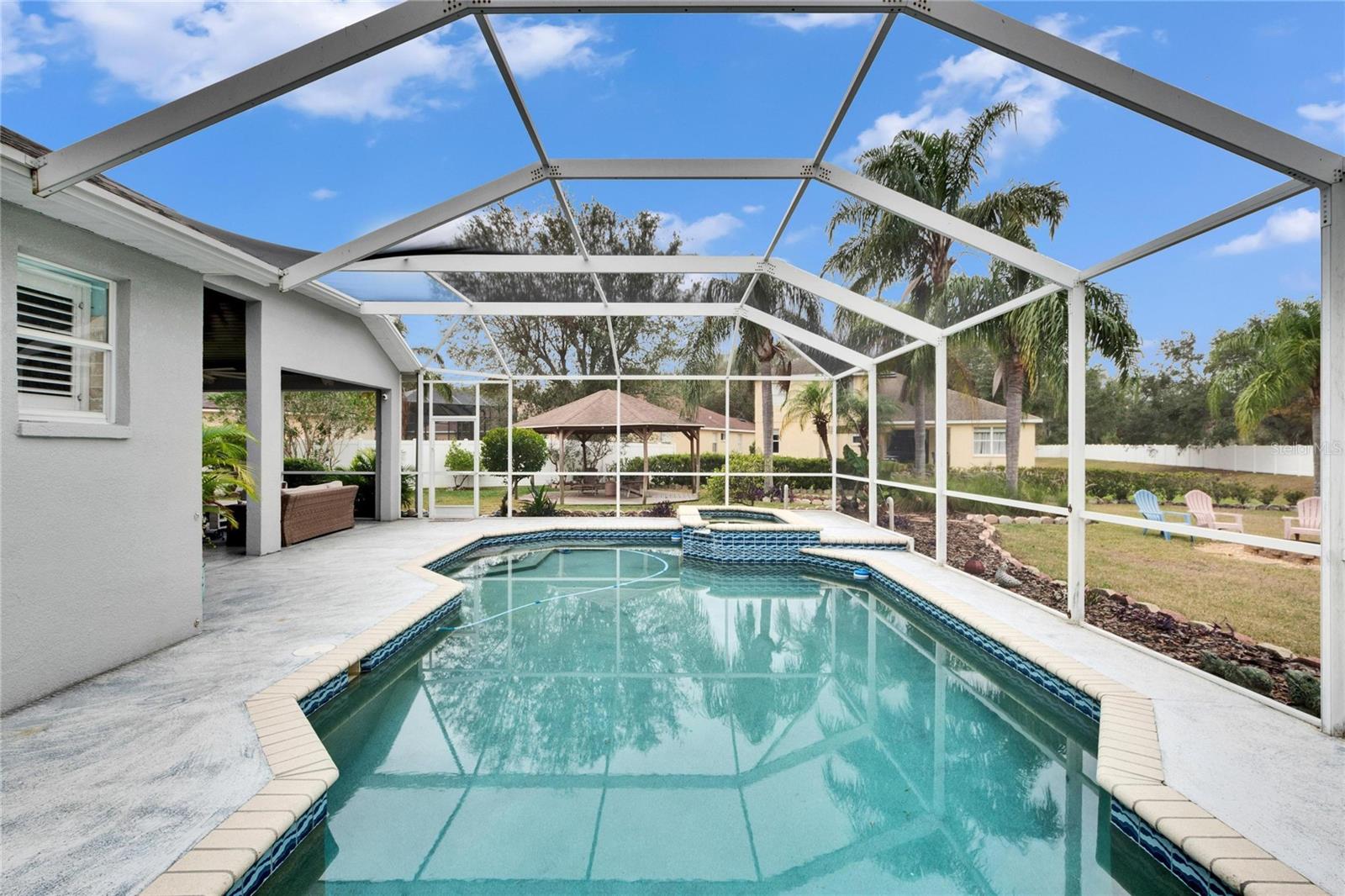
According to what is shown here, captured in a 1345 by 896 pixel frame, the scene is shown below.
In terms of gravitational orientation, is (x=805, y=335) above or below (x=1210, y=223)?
above

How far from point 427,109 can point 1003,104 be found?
7.59m

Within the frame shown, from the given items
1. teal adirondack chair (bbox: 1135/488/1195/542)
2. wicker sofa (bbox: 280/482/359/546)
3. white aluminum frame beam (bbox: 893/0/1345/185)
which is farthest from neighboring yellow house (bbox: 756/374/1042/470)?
wicker sofa (bbox: 280/482/359/546)

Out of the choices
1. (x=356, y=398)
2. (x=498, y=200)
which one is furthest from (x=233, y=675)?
(x=356, y=398)

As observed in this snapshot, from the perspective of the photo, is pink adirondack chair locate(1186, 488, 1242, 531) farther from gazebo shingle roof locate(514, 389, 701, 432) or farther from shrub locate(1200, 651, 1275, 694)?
gazebo shingle roof locate(514, 389, 701, 432)

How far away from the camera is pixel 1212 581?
4824 millimetres

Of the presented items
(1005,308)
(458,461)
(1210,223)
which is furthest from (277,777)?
(458,461)

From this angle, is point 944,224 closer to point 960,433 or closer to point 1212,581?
point 960,433

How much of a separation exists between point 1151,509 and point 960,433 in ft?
10.5

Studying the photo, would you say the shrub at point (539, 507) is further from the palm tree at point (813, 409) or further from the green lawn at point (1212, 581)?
the green lawn at point (1212, 581)

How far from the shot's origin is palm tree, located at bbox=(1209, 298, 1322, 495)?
3.69 metres

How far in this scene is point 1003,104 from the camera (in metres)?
8.75

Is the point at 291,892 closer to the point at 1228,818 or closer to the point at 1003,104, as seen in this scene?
the point at 1228,818

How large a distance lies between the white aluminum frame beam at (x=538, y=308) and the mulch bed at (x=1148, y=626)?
18.2ft

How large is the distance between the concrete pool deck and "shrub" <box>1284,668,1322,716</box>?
44cm
